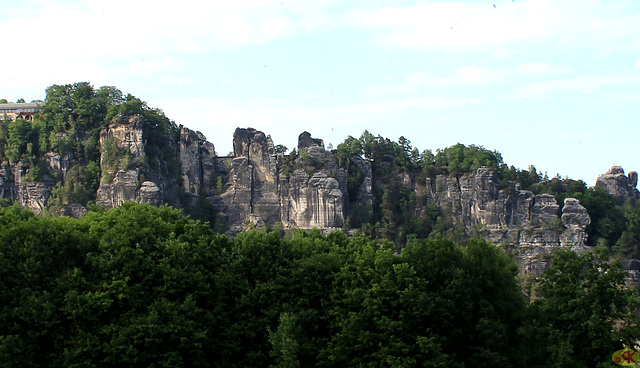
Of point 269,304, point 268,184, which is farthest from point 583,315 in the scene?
point 268,184

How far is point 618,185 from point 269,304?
6886cm

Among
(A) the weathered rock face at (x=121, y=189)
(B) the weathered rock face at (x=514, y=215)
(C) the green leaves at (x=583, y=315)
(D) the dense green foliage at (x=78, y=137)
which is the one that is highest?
(D) the dense green foliage at (x=78, y=137)

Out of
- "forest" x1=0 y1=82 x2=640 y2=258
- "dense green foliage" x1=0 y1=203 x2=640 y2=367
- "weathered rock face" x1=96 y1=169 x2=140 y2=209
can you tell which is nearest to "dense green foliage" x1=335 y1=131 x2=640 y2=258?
"forest" x1=0 y1=82 x2=640 y2=258

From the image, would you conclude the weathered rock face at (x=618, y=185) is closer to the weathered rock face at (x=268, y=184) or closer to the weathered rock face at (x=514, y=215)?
the weathered rock face at (x=514, y=215)

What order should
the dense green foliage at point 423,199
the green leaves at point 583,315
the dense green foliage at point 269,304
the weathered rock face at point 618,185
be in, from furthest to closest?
the weathered rock face at point 618,185 < the dense green foliage at point 423,199 < the green leaves at point 583,315 < the dense green foliage at point 269,304

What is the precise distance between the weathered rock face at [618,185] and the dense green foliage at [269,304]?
60.1m

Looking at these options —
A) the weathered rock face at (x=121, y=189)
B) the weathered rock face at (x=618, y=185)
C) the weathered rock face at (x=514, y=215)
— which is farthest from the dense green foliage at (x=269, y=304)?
the weathered rock face at (x=618, y=185)

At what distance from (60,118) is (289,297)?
5593 centimetres

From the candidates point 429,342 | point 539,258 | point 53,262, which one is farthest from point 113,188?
point 429,342

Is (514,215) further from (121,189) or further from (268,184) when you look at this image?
(121,189)

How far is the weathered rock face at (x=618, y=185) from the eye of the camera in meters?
107

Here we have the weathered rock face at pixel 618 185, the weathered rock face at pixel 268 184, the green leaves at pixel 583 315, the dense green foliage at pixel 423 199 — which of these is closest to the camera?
the green leaves at pixel 583 315

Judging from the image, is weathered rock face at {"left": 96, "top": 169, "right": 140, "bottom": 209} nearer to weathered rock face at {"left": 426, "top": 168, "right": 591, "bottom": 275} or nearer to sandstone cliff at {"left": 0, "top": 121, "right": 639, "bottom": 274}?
sandstone cliff at {"left": 0, "top": 121, "right": 639, "bottom": 274}

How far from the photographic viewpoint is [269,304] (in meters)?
48.7
